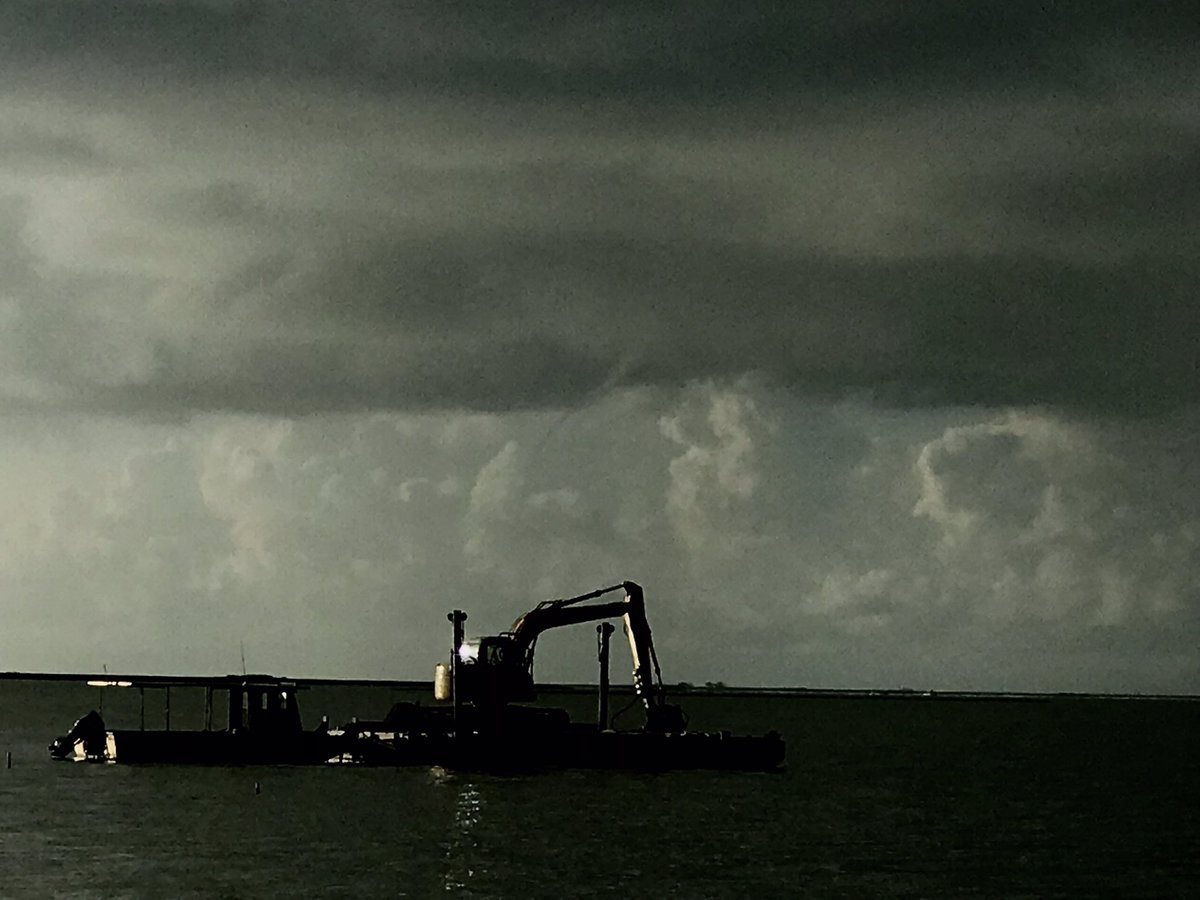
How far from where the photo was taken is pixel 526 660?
99.9 metres

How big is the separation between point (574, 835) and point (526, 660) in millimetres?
26652

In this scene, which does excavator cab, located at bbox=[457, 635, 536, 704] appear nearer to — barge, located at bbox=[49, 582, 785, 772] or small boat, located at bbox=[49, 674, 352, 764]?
barge, located at bbox=[49, 582, 785, 772]

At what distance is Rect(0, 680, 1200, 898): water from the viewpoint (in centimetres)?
6128

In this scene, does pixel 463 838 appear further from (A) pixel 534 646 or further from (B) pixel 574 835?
(A) pixel 534 646

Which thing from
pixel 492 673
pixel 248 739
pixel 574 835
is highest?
pixel 492 673

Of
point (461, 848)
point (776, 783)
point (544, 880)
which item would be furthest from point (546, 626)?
point (544, 880)

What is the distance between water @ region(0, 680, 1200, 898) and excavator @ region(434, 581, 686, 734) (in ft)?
13.7

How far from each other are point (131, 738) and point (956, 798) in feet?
148

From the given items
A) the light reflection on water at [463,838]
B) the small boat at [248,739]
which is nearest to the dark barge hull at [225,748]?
the small boat at [248,739]

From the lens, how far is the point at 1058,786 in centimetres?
11375

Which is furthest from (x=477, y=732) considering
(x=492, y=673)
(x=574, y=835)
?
(x=574, y=835)

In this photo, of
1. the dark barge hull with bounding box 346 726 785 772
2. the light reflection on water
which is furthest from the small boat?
the light reflection on water

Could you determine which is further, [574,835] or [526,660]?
[526,660]

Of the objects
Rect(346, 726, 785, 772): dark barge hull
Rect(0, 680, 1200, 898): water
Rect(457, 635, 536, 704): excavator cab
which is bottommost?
Rect(0, 680, 1200, 898): water
